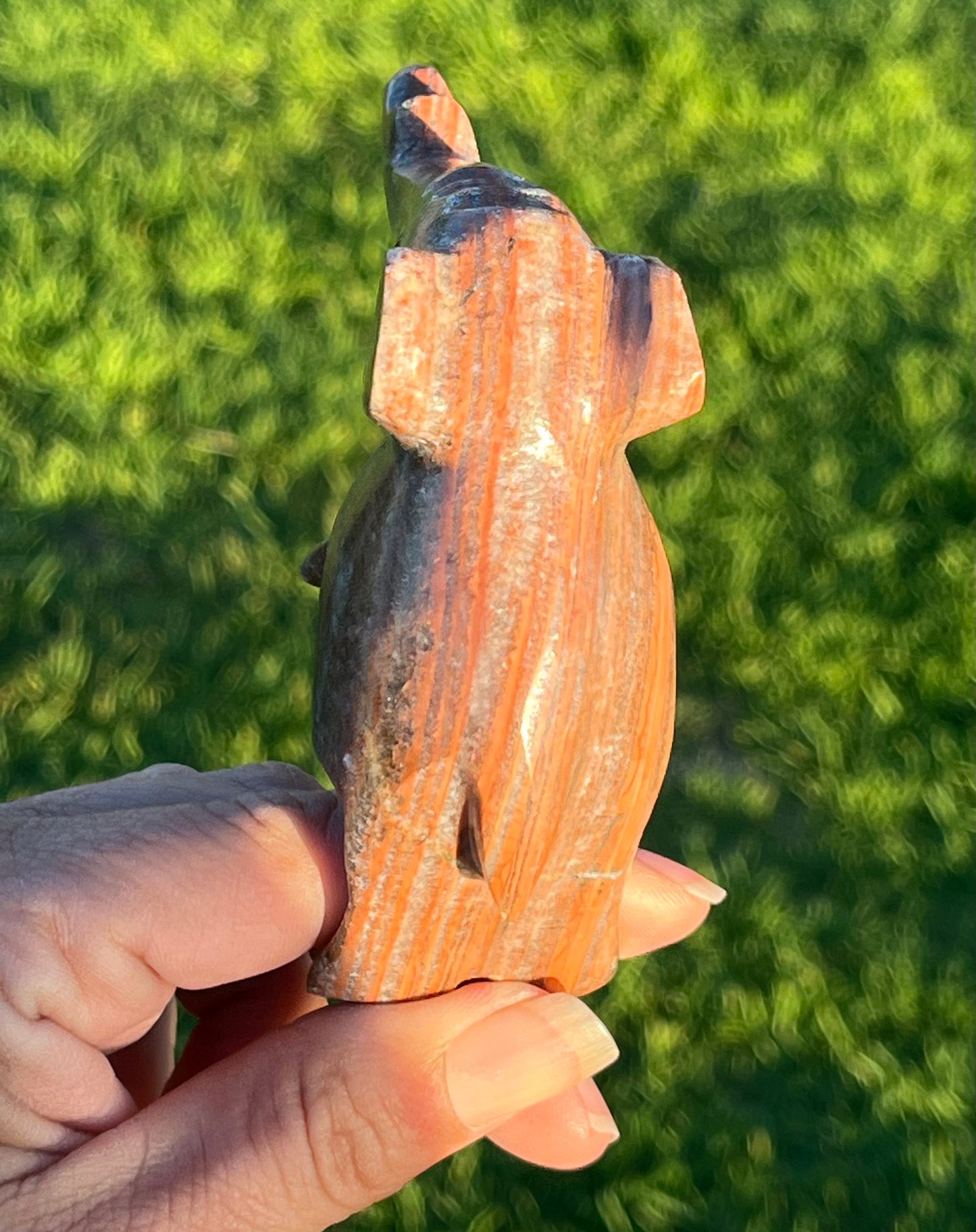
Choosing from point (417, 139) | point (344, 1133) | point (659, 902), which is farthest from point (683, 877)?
point (417, 139)

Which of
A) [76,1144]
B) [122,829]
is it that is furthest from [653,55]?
[76,1144]

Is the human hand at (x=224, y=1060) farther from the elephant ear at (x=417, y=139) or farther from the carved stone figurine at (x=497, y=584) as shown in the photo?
the elephant ear at (x=417, y=139)

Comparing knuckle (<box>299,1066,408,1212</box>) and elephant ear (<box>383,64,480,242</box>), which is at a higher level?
elephant ear (<box>383,64,480,242</box>)

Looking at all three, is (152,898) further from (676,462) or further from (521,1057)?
(676,462)

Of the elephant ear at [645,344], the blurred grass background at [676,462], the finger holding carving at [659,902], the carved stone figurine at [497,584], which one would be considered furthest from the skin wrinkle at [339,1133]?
the blurred grass background at [676,462]

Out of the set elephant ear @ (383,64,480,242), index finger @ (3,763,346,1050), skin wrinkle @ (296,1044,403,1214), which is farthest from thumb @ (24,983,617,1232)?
elephant ear @ (383,64,480,242)

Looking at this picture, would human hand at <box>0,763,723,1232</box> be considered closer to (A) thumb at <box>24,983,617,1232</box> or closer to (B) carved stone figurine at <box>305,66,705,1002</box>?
(A) thumb at <box>24,983,617,1232</box>

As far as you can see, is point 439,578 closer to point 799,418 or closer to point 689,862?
point 689,862
